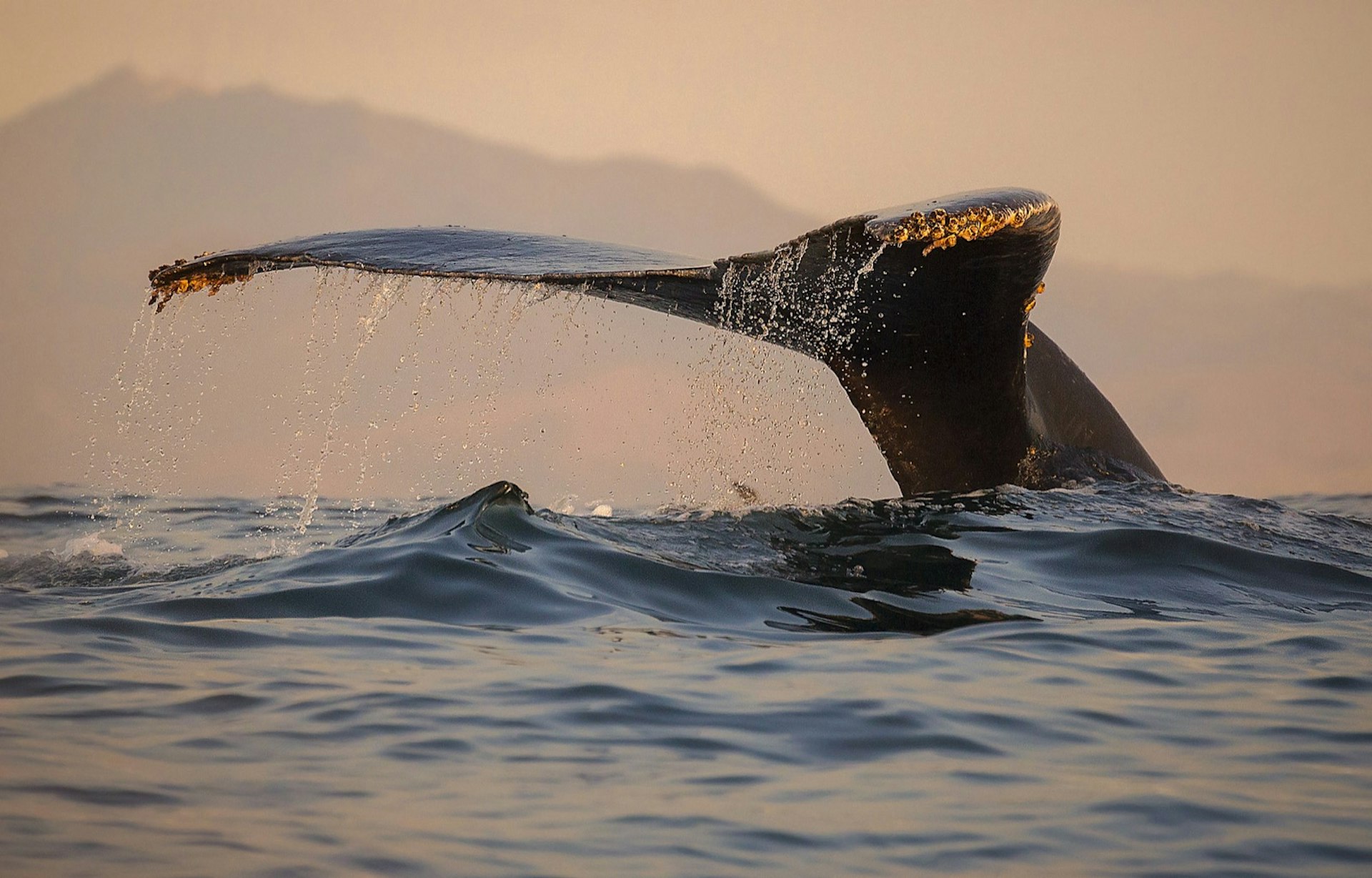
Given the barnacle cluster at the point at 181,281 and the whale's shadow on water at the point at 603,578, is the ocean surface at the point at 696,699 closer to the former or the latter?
the whale's shadow on water at the point at 603,578

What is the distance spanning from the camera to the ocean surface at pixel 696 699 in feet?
9.94

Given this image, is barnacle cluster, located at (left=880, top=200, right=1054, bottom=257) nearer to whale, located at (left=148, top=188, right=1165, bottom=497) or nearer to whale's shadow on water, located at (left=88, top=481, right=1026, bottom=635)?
whale, located at (left=148, top=188, right=1165, bottom=497)

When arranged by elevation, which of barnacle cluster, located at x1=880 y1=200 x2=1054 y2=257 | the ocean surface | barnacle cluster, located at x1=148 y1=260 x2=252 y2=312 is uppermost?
barnacle cluster, located at x1=880 y1=200 x2=1054 y2=257

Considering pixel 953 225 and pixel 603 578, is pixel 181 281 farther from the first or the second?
pixel 953 225

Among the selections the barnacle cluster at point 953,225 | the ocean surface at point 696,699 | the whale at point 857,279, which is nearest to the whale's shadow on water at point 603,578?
the ocean surface at point 696,699

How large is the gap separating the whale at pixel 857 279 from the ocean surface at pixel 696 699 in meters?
0.84

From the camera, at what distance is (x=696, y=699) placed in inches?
166

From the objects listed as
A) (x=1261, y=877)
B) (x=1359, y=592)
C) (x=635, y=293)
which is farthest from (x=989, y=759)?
(x=1359, y=592)

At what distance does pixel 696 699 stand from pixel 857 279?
7.04 ft

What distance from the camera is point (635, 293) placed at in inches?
231

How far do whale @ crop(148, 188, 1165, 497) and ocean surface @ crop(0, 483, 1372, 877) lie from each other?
84cm

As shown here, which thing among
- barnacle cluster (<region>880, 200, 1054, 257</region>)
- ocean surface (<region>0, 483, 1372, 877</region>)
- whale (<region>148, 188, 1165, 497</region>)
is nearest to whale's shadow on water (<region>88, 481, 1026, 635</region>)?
ocean surface (<region>0, 483, 1372, 877</region>)

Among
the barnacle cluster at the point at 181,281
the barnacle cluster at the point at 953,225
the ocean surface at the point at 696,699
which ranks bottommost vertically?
the ocean surface at the point at 696,699

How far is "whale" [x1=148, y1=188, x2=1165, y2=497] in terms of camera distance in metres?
5.45
